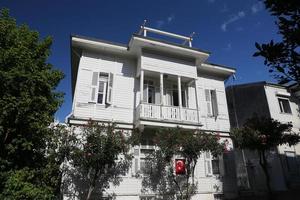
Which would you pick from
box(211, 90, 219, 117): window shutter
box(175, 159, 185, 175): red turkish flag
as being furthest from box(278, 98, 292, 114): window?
box(175, 159, 185, 175): red turkish flag

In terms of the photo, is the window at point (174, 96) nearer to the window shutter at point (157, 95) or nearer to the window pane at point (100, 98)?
the window shutter at point (157, 95)

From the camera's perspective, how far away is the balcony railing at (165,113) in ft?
42.7

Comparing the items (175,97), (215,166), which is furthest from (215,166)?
(175,97)

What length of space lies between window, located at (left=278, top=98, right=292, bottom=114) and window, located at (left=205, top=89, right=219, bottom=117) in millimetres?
7448

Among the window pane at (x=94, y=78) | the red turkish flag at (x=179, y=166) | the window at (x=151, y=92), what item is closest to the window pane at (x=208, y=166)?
the red turkish flag at (x=179, y=166)

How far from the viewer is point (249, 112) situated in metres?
20.8

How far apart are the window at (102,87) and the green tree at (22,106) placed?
9.46 ft

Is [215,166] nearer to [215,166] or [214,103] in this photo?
[215,166]

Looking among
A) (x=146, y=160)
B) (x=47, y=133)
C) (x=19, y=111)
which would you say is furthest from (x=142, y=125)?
(x=19, y=111)

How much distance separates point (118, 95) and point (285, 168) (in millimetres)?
13647

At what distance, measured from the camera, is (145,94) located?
48.1ft

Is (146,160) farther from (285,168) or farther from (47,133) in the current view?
(285,168)

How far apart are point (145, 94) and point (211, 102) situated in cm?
490

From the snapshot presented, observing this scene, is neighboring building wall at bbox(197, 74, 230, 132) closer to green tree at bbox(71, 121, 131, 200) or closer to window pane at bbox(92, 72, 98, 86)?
green tree at bbox(71, 121, 131, 200)
